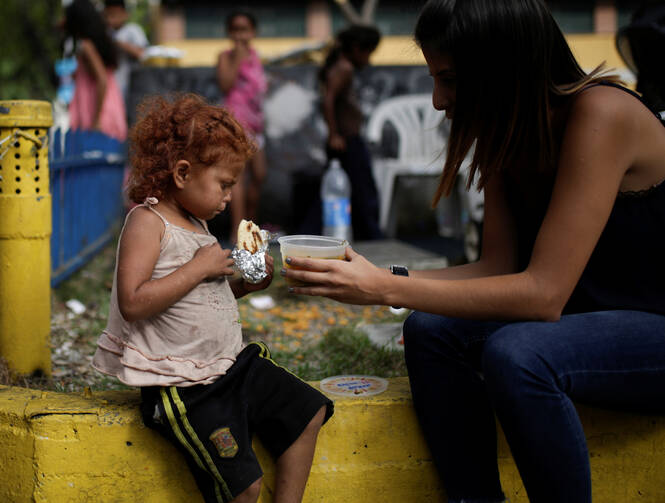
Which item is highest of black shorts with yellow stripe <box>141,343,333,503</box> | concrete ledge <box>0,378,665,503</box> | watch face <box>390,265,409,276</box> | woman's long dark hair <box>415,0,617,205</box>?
woman's long dark hair <box>415,0,617,205</box>

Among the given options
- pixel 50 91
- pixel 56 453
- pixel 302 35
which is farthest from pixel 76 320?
pixel 302 35

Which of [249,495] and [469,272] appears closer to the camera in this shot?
[249,495]

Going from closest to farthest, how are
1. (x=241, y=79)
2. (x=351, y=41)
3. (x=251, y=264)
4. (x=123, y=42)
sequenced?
(x=251, y=264) < (x=241, y=79) < (x=351, y=41) < (x=123, y=42)

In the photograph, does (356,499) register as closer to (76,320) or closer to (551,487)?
(551,487)

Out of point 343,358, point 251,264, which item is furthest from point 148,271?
point 343,358

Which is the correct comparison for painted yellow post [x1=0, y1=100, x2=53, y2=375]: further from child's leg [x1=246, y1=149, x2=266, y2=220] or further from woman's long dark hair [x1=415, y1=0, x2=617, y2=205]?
child's leg [x1=246, y1=149, x2=266, y2=220]

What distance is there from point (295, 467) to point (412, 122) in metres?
5.59

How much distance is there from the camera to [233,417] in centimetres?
184

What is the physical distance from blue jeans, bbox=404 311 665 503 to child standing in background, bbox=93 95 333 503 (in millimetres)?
344

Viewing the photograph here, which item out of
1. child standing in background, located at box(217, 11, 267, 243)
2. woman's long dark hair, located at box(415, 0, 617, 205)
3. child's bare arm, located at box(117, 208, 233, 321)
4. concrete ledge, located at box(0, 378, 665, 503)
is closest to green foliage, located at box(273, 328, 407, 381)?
concrete ledge, located at box(0, 378, 665, 503)

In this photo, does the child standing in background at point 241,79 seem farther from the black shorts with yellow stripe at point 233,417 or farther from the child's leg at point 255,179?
the black shorts with yellow stripe at point 233,417

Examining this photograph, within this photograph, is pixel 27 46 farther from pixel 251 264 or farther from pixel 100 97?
pixel 251 264

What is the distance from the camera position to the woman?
1.67 meters

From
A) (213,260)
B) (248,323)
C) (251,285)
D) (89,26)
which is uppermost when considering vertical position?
(89,26)
